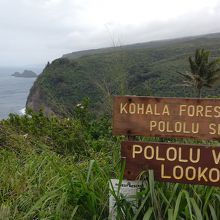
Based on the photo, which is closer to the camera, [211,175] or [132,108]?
[211,175]

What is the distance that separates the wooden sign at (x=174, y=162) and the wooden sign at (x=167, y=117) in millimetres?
86

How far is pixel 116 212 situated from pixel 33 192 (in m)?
0.56

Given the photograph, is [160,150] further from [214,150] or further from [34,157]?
[34,157]

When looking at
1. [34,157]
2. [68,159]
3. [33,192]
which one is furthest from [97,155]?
[33,192]

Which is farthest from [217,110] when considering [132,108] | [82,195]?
[82,195]

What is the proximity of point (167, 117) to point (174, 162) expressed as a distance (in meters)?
0.27

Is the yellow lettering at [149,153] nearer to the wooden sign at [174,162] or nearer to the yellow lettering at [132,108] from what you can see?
the wooden sign at [174,162]

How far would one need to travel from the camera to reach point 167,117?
2.71 m

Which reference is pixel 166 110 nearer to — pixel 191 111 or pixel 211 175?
pixel 191 111

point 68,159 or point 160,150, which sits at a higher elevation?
point 160,150

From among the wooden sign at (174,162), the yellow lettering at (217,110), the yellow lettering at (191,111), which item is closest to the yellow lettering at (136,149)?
the wooden sign at (174,162)

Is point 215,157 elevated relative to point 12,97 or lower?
elevated

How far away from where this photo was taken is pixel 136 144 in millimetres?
2701

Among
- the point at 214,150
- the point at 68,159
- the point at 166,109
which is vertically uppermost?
the point at 166,109
